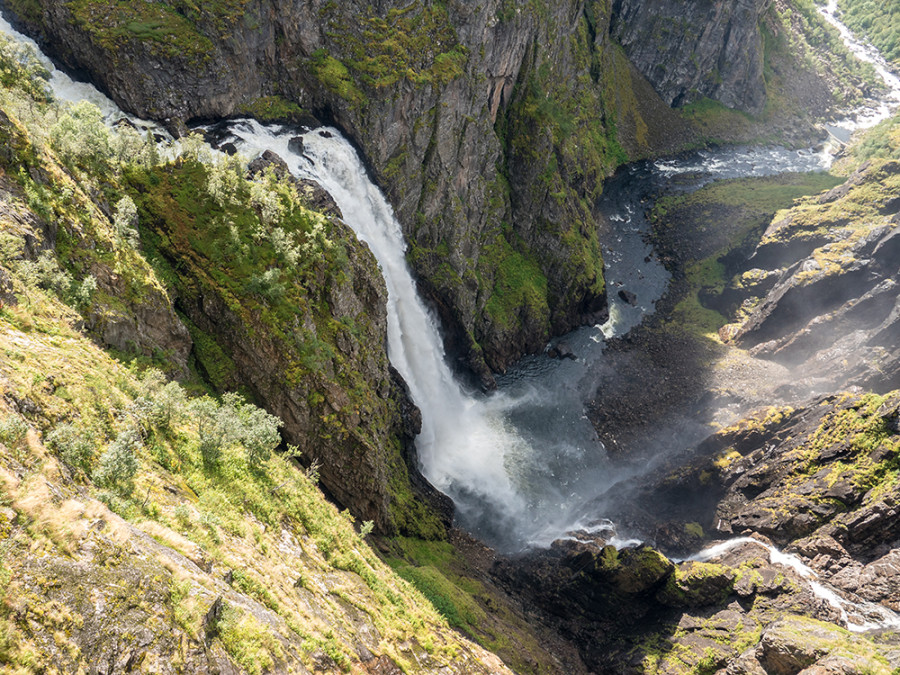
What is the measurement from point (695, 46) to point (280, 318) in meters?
126

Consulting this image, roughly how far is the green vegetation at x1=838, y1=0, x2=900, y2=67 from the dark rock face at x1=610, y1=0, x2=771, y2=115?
82468mm

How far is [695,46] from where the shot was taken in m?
114

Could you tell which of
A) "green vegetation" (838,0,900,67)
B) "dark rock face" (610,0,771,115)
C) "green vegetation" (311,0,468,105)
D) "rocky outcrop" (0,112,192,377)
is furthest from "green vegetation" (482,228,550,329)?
"green vegetation" (838,0,900,67)

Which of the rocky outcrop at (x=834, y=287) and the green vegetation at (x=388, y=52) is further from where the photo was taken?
the rocky outcrop at (x=834, y=287)

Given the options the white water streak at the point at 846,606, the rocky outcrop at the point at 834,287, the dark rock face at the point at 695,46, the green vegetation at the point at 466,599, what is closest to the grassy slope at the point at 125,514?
the green vegetation at the point at 466,599

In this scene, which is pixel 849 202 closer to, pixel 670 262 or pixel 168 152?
pixel 670 262

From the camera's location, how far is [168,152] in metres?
38.2

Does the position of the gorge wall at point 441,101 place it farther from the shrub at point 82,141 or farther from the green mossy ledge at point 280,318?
the green mossy ledge at point 280,318

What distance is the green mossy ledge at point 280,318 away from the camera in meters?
29.4

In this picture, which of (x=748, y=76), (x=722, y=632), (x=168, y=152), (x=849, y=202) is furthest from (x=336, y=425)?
(x=748, y=76)

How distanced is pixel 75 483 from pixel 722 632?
130 feet

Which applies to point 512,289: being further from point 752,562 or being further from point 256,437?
point 256,437

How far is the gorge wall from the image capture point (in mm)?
41156

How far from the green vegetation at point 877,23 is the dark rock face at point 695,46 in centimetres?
Answer: 8247
